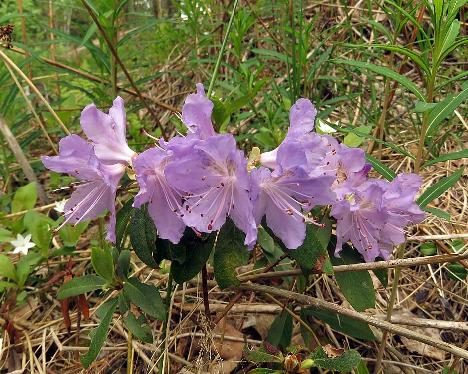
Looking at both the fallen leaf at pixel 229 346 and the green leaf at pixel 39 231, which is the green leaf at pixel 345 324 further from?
the green leaf at pixel 39 231

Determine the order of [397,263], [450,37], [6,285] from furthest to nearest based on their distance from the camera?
[6,285] < [450,37] < [397,263]

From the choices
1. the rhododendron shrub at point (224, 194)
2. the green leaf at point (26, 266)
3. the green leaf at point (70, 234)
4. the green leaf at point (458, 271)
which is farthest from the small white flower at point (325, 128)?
the green leaf at point (26, 266)

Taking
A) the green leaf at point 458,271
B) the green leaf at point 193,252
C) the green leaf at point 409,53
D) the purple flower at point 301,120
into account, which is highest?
the green leaf at point 409,53

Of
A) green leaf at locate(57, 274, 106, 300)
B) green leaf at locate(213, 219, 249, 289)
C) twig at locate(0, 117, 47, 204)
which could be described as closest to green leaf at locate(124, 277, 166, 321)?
green leaf at locate(57, 274, 106, 300)

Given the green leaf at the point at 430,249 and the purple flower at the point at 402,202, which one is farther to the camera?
the green leaf at the point at 430,249

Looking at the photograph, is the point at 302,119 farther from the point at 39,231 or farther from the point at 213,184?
the point at 39,231

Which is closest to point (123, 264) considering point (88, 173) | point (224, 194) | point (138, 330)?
point (138, 330)
